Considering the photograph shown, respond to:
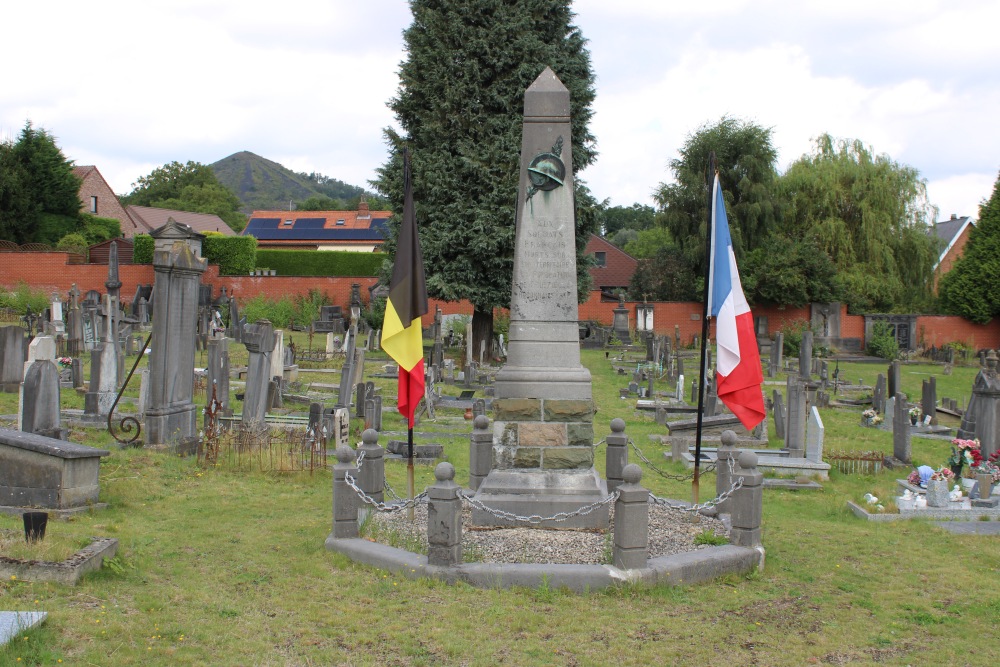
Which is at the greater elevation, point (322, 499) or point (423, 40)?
point (423, 40)

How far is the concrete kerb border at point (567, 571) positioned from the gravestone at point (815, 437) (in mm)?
6041

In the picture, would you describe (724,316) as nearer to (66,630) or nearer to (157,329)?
(66,630)

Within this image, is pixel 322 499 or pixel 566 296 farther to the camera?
pixel 322 499

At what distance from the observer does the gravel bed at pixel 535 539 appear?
→ 7.21 m

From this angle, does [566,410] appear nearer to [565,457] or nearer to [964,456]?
[565,457]

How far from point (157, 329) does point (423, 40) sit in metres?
17.1

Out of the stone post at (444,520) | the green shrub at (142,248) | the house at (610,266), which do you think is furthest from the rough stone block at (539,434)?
the house at (610,266)

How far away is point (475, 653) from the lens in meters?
5.54

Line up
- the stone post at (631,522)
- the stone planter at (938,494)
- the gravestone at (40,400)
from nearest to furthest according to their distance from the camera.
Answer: the stone post at (631,522) < the stone planter at (938,494) < the gravestone at (40,400)

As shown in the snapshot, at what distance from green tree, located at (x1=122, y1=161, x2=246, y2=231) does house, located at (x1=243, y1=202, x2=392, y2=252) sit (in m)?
8.32

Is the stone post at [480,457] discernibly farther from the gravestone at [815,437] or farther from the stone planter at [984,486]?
the stone planter at [984,486]

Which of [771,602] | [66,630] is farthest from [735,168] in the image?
[66,630]

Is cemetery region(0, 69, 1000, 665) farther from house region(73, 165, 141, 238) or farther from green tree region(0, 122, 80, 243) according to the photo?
house region(73, 165, 141, 238)

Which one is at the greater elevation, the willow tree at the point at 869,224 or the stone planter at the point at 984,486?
the willow tree at the point at 869,224
